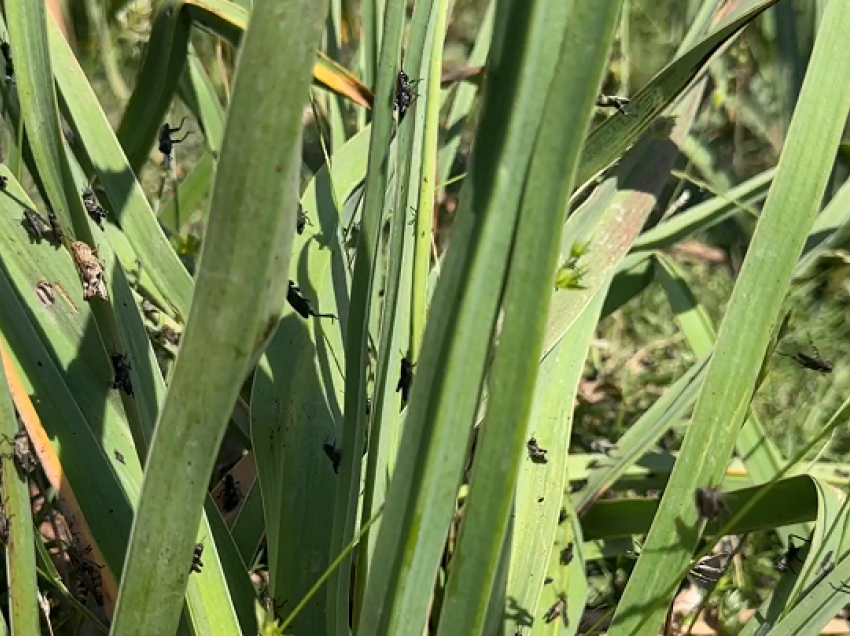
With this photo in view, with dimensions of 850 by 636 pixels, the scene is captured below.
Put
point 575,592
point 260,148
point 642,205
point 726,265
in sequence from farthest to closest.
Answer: point 726,265
point 642,205
point 575,592
point 260,148

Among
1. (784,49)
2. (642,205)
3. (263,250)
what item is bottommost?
(263,250)

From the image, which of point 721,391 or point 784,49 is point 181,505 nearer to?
point 721,391

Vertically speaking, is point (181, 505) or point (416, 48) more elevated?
point (416, 48)

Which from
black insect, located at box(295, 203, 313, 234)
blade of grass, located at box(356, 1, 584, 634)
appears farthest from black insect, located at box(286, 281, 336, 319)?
blade of grass, located at box(356, 1, 584, 634)

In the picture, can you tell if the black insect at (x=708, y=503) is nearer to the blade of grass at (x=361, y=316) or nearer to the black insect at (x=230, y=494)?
the blade of grass at (x=361, y=316)

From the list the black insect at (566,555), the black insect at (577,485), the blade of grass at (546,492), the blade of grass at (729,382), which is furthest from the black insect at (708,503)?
the black insect at (577,485)

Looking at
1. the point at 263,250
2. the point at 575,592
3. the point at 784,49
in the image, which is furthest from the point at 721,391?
the point at 784,49
